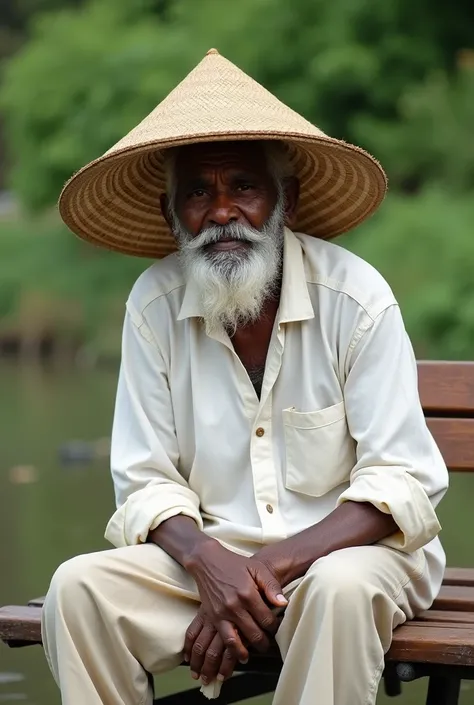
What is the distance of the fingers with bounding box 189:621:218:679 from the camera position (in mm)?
2973

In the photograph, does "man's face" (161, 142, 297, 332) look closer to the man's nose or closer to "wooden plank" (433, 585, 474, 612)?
the man's nose

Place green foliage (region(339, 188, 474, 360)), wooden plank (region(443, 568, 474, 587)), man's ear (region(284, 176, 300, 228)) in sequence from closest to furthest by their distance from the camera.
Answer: man's ear (region(284, 176, 300, 228))
wooden plank (region(443, 568, 474, 587))
green foliage (region(339, 188, 474, 360))

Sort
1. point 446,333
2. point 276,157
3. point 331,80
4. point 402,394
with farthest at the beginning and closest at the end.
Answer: point 331,80
point 446,333
point 276,157
point 402,394

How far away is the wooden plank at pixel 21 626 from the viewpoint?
10.3 ft

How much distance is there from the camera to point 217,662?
296 cm

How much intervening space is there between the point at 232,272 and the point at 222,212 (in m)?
0.15

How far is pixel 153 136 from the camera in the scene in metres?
3.22

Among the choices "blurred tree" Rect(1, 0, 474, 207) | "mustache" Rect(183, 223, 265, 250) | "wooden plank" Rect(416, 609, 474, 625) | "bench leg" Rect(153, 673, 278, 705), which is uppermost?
"blurred tree" Rect(1, 0, 474, 207)

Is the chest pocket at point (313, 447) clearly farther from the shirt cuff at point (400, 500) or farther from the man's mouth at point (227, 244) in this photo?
the man's mouth at point (227, 244)

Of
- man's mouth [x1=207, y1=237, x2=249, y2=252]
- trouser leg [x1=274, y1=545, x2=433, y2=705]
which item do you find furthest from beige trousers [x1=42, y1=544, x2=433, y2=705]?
man's mouth [x1=207, y1=237, x2=249, y2=252]

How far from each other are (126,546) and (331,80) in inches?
564

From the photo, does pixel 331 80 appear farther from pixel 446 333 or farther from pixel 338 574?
pixel 338 574

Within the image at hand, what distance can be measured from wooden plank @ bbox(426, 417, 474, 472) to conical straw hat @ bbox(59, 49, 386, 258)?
61 cm

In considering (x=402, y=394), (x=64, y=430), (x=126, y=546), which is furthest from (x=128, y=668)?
(x=64, y=430)
